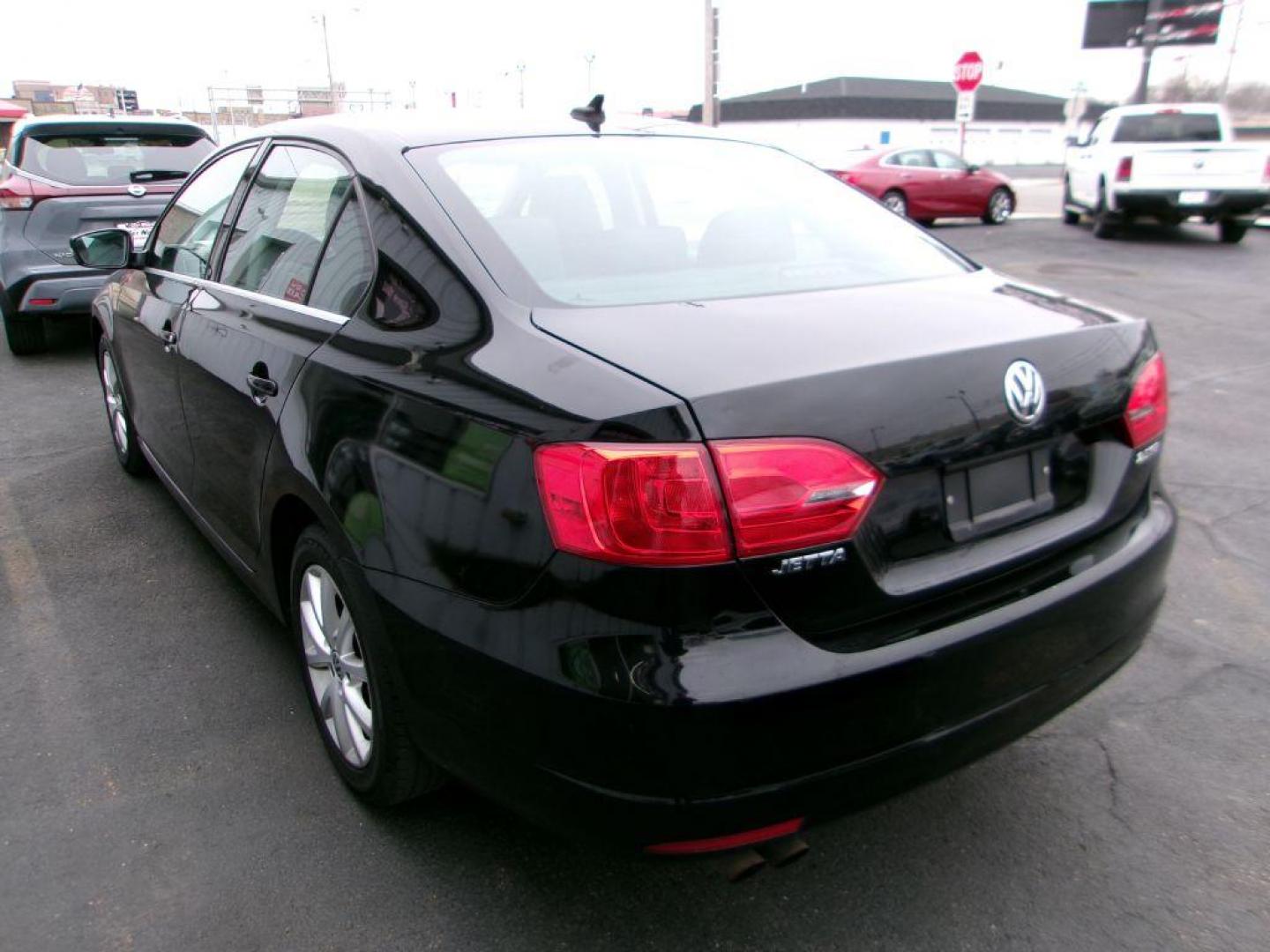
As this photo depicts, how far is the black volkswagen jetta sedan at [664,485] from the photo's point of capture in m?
1.70

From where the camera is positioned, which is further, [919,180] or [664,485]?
[919,180]

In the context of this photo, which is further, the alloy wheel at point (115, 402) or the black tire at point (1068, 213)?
the black tire at point (1068, 213)

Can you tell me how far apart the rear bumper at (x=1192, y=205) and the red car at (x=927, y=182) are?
391 centimetres

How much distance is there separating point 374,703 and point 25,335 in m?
6.92

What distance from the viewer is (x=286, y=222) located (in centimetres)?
297

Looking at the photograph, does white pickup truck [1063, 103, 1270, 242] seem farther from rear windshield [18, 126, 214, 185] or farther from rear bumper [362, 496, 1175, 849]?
rear bumper [362, 496, 1175, 849]

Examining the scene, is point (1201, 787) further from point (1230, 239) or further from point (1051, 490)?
point (1230, 239)

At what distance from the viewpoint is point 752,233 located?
2.68 metres

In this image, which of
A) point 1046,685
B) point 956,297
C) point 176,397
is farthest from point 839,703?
point 176,397

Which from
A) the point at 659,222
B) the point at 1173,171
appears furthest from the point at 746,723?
the point at 1173,171

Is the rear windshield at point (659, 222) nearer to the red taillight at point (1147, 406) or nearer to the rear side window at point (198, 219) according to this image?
the red taillight at point (1147, 406)

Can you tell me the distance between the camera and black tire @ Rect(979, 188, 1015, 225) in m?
18.0

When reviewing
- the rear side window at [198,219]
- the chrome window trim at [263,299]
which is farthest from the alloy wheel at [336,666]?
the rear side window at [198,219]

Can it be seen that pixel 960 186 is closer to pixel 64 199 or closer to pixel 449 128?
pixel 64 199
